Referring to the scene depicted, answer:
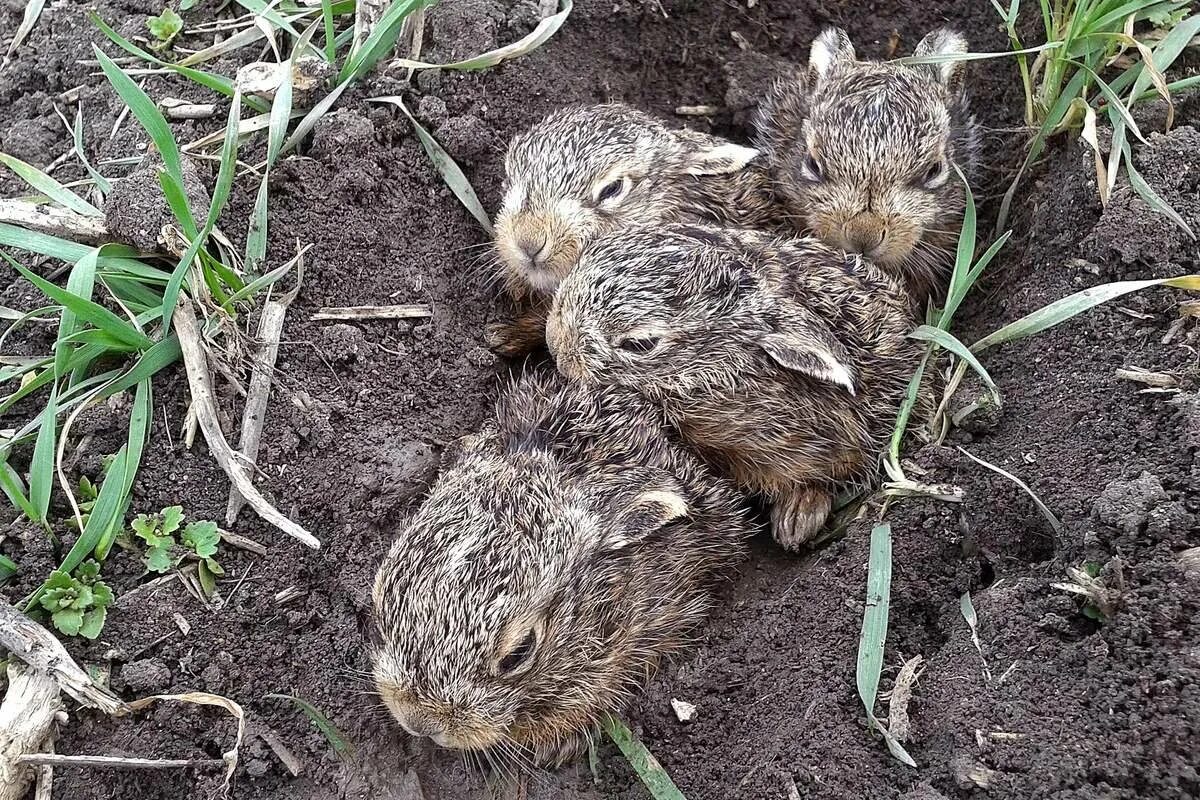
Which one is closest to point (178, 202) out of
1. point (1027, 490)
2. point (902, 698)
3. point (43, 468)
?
point (43, 468)

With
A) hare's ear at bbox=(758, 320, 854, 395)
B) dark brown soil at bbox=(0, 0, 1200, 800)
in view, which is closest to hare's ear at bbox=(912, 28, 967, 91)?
dark brown soil at bbox=(0, 0, 1200, 800)

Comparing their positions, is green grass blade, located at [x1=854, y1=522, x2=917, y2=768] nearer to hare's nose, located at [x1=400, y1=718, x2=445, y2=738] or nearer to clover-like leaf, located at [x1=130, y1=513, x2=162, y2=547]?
hare's nose, located at [x1=400, y1=718, x2=445, y2=738]

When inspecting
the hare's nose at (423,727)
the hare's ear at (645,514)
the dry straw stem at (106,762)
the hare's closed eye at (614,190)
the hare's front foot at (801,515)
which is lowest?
the hare's front foot at (801,515)

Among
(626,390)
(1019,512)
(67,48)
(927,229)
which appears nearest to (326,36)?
(67,48)

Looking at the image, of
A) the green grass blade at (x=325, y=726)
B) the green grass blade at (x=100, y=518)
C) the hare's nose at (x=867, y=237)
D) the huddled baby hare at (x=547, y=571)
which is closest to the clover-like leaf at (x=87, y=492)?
the green grass blade at (x=100, y=518)

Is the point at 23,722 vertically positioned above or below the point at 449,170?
below

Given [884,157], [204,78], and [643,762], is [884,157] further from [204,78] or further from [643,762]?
[204,78]

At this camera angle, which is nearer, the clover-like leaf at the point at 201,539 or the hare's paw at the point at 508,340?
the clover-like leaf at the point at 201,539

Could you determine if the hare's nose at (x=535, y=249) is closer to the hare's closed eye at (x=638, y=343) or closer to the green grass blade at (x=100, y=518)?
the hare's closed eye at (x=638, y=343)
